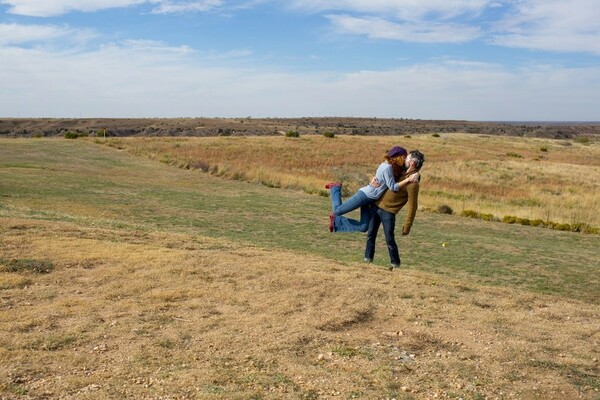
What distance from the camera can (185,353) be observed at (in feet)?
18.8

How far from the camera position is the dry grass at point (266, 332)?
17.0 ft

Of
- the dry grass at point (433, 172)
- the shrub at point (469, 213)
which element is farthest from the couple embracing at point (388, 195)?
the dry grass at point (433, 172)

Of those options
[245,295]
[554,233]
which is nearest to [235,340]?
[245,295]

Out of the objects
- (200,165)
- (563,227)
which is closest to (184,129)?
(200,165)

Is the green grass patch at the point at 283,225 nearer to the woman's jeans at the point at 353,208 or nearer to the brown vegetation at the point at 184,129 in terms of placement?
the woman's jeans at the point at 353,208

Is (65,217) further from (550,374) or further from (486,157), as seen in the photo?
(486,157)

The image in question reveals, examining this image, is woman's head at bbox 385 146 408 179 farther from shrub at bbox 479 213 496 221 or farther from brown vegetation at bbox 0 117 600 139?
brown vegetation at bbox 0 117 600 139

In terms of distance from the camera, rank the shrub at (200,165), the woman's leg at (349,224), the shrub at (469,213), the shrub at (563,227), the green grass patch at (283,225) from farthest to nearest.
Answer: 1. the shrub at (200,165)
2. the shrub at (469,213)
3. the shrub at (563,227)
4. the green grass patch at (283,225)
5. the woman's leg at (349,224)

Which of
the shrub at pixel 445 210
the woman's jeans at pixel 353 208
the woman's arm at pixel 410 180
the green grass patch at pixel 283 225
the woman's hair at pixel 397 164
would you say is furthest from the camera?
the shrub at pixel 445 210

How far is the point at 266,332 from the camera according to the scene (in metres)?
6.34

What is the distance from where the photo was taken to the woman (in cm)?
915

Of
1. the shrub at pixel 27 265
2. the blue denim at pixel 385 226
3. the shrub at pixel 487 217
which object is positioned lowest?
the shrub at pixel 487 217

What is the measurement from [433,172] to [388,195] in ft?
104

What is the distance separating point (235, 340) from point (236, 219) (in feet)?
38.4
